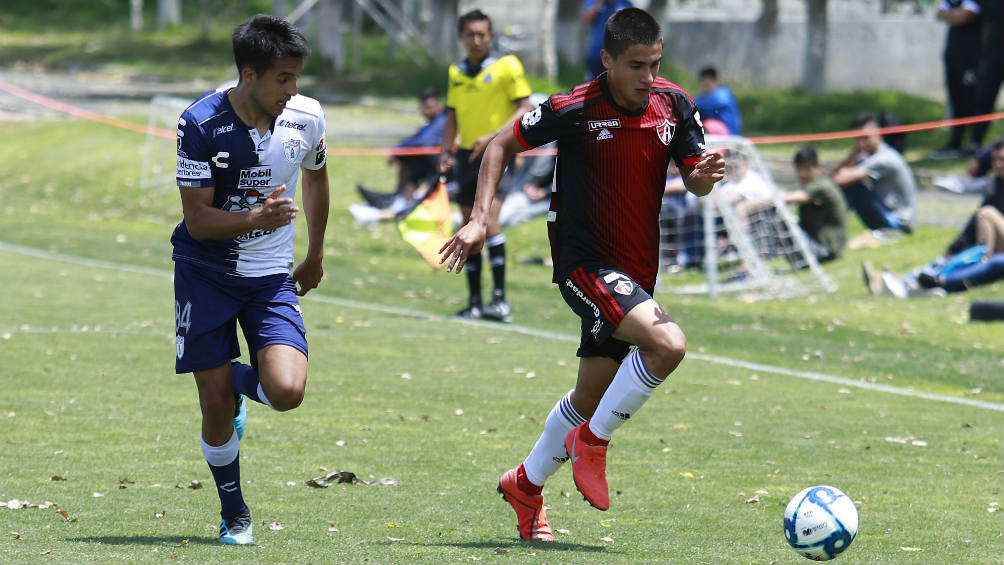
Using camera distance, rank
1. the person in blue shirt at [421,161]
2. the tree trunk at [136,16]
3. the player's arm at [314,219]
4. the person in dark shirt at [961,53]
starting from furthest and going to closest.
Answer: the tree trunk at [136,16] < the person in dark shirt at [961,53] < the person in blue shirt at [421,161] < the player's arm at [314,219]

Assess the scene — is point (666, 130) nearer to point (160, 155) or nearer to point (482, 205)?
point (482, 205)

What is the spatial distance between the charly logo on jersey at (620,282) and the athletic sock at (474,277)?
611cm

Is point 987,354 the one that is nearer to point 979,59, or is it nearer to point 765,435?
point 765,435

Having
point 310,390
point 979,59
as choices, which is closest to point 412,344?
point 310,390

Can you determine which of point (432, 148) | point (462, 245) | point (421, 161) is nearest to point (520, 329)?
point (462, 245)

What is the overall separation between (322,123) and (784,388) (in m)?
4.89

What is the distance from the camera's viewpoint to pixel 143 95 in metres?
32.2

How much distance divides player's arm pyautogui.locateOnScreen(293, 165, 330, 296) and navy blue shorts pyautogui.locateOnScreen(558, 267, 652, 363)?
1.06 metres

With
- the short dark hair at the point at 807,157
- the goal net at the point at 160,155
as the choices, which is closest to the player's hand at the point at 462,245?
the short dark hair at the point at 807,157

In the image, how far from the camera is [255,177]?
5488mm

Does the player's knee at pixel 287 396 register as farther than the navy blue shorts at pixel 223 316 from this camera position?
No

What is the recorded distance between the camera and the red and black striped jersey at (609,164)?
5.75 m

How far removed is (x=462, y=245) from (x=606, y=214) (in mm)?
732

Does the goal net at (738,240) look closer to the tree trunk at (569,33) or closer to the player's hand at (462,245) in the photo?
the player's hand at (462,245)
